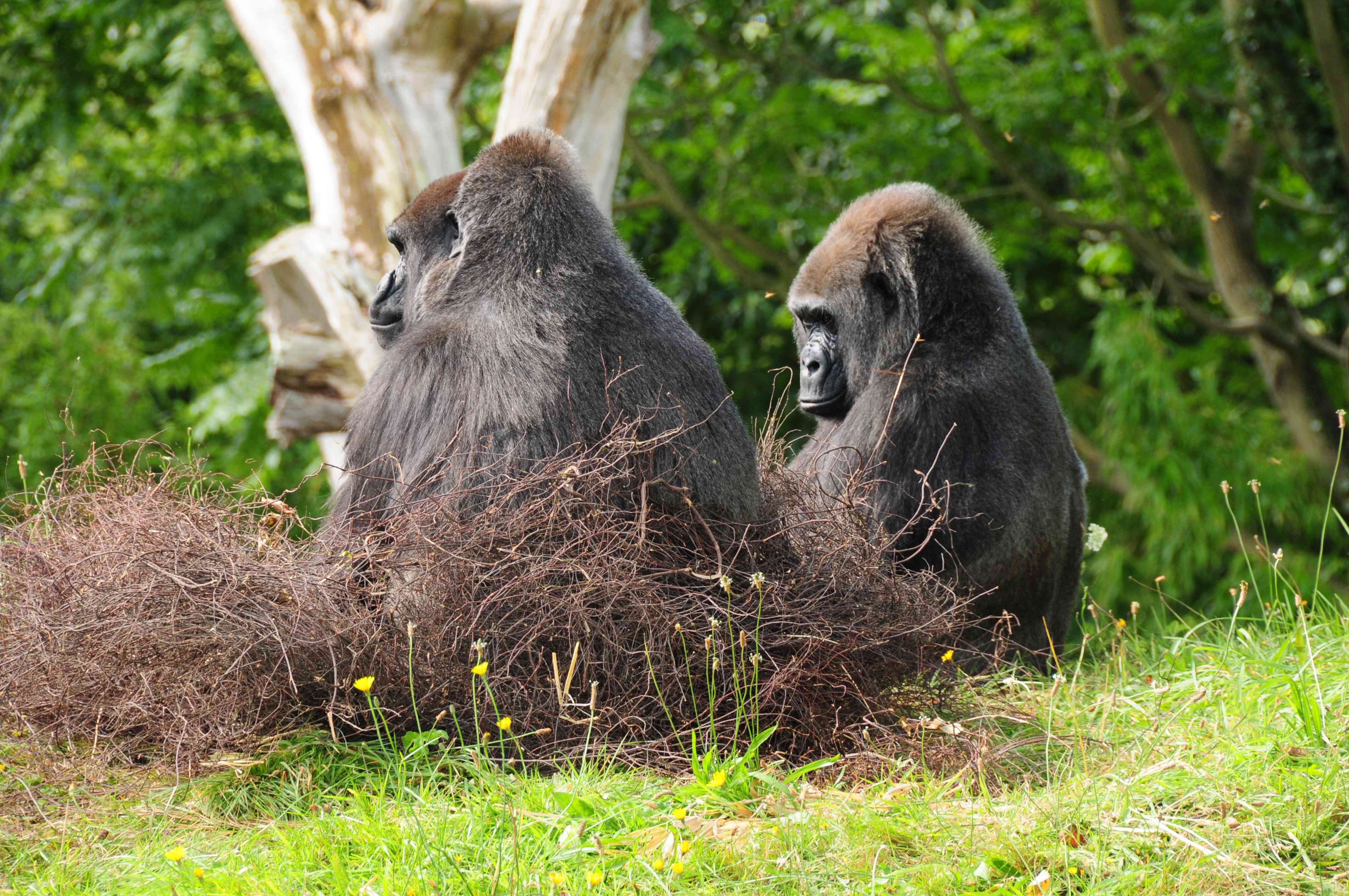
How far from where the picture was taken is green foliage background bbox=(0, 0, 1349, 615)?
8039 millimetres

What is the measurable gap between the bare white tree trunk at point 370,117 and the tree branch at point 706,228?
2724 mm

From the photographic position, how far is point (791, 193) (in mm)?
9008

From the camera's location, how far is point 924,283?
4.20 m

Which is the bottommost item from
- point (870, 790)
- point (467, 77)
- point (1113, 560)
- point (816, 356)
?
point (1113, 560)

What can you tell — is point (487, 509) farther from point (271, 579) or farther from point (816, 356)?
point (816, 356)

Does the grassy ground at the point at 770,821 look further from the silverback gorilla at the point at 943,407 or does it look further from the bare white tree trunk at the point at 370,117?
the bare white tree trunk at the point at 370,117

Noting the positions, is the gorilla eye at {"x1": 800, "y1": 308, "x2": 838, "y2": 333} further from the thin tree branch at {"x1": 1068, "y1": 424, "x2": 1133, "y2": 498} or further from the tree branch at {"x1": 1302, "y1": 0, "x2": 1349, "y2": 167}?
the thin tree branch at {"x1": 1068, "y1": 424, "x2": 1133, "y2": 498}

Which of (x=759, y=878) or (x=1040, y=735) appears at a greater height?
(x=759, y=878)

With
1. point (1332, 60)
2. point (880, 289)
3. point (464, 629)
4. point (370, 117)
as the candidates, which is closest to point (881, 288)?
point (880, 289)

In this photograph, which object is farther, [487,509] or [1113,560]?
[1113,560]

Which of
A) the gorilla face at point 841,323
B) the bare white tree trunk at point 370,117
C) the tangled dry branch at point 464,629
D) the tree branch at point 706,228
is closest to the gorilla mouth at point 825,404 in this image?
the gorilla face at point 841,323

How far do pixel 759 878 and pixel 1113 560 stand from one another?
7.30 meters

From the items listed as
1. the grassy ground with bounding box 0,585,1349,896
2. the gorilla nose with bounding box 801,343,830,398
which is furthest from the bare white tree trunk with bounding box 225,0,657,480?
the grassy ground with bounding box 0,585,1349,896

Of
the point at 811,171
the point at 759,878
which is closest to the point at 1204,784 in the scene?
the point at 759,878
